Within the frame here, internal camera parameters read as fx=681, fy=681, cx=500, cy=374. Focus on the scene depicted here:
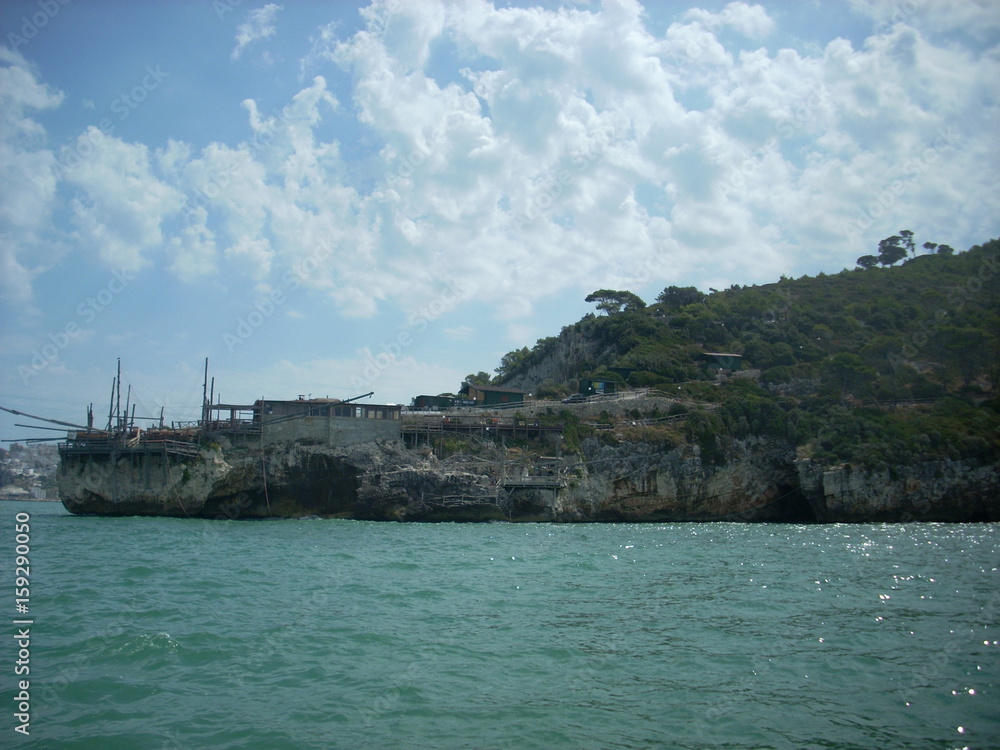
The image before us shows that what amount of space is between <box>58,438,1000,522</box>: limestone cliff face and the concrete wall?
2.11 feet

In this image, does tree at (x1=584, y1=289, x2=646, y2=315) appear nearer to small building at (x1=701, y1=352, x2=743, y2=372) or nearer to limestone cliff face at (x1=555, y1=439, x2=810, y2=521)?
small building at (x1=701, y1=352, x2=743, y2=372)

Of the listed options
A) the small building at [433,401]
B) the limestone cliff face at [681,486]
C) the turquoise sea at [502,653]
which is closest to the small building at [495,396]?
the small building at [433,401]

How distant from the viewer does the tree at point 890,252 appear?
4660 inches

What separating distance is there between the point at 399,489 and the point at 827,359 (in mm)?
41439

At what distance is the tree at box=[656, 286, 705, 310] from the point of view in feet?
300

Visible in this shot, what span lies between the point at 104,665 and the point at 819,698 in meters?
10.6

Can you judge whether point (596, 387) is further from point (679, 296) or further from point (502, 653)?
point (502, 653)

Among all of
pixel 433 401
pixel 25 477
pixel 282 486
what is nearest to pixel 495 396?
pixel 433 401

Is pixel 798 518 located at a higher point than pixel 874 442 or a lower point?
lower

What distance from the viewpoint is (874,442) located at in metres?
44.3

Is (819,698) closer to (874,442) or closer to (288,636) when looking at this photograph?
(288,636)

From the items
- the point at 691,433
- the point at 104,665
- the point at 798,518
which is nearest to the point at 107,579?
the point at 104,665

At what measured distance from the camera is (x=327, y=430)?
143 ft

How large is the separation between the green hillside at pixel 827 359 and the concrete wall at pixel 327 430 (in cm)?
2186
